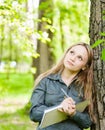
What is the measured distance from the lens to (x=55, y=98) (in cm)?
430

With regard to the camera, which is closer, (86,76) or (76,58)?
(76,58)

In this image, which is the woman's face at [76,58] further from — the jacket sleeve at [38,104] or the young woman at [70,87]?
the jacket sleeve at [38,104]

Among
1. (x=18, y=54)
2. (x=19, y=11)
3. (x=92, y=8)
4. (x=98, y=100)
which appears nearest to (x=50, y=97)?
(x=98, y=100)

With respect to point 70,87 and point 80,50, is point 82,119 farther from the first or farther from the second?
point 80,50

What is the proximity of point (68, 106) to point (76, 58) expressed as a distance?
48 centimetres

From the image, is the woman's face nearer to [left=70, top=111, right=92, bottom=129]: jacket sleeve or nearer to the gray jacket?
the gray jacket

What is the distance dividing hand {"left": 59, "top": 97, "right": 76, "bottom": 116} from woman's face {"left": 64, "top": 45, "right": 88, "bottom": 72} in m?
0.34

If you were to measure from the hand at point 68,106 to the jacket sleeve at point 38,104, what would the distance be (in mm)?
215

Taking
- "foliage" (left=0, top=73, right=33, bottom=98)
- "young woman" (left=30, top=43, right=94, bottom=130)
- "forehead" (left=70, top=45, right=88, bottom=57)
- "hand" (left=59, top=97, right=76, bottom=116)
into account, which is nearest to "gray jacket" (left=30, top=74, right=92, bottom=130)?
"young woman" (left=30, top=43, right=94, bottom=130)

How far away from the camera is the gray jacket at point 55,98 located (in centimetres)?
425

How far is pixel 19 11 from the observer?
28.3 feet

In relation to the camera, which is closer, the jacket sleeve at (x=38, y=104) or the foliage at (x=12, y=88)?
the jacket sleeve at (x=38, y=104)

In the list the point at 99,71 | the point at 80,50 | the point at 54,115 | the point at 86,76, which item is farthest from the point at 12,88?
the point at 54,115

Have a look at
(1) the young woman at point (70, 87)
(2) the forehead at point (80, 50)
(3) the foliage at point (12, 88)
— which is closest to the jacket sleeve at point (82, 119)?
(1) the young woman at point (70, 87)
